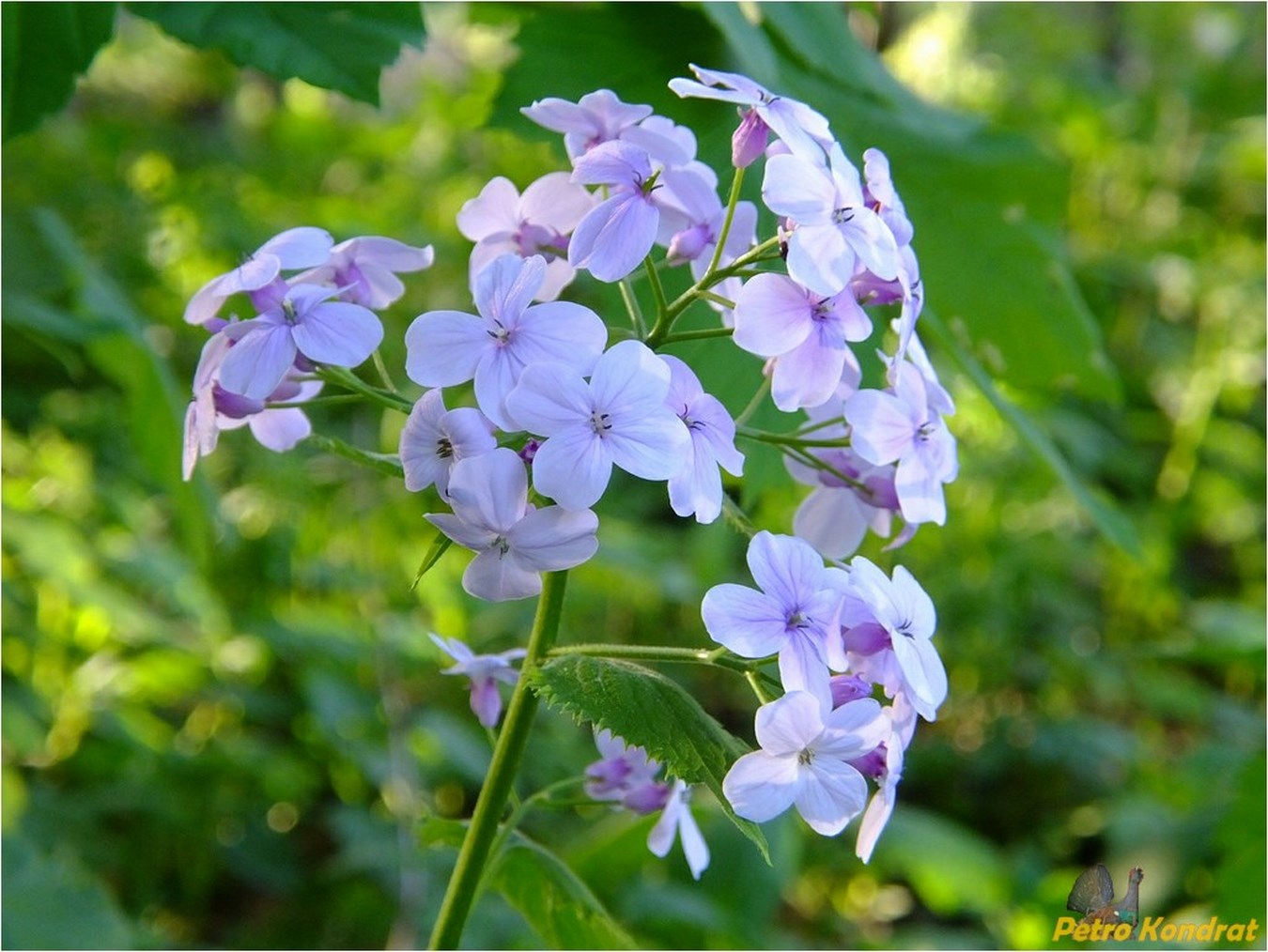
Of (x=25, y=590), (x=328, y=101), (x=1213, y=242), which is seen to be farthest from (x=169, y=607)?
(x=1213, y=242)

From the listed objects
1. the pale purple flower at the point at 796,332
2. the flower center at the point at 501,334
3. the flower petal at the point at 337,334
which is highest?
the pale purple flower at the point at 796,332

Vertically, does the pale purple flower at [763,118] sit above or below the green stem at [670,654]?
above

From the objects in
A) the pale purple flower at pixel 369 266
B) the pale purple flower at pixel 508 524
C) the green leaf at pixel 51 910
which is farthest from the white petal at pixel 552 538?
the green leaf at pixel 51 910

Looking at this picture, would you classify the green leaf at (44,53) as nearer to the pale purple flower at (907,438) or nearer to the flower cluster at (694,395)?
the flower cluster at (694,395)

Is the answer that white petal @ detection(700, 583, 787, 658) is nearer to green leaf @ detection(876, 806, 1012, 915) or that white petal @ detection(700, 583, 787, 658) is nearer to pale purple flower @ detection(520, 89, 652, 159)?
pale purple flower @ detection(520, 89, 652, 159)

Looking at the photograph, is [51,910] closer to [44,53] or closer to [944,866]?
[44,53]

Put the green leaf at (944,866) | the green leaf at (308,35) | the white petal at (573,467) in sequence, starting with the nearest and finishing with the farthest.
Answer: the white petal at (573,467)
the green leaf at (308,35)
the green leaf at (944,866)
